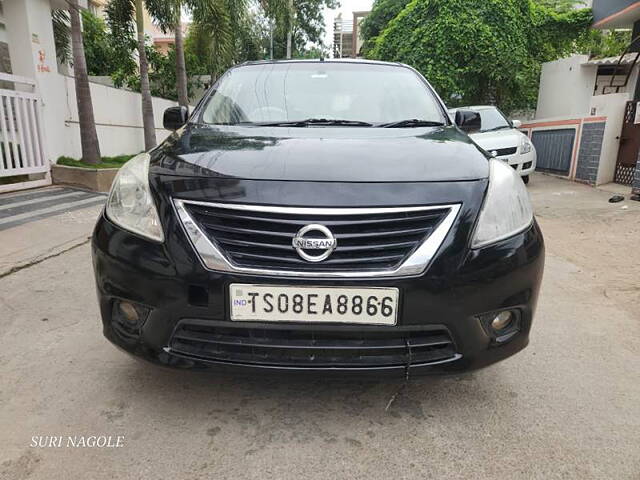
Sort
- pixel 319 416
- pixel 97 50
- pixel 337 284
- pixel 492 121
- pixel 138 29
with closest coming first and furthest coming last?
pixel 337 284
pixel 319 416
pixel 492 121
pixel 138 29
pixel 97 50

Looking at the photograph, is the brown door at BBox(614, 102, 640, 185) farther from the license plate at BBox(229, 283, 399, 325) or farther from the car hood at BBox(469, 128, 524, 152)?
the license plate at BBox(229, 283, 399, 325)

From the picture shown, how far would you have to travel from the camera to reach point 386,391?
2.03m

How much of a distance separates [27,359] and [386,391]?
170 cm

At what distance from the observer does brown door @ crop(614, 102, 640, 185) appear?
7.77 metres

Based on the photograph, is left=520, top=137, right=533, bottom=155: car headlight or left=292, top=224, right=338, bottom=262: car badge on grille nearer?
left=292, top=224, right=338, bottom=262: car badge on grille

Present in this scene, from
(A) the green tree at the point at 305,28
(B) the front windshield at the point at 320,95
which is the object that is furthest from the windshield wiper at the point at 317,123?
(A) the green tree at the point at 305,28

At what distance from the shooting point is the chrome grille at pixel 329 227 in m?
1.58

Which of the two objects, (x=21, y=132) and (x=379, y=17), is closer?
(x=21, y=132)

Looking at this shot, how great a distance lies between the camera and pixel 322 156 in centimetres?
184

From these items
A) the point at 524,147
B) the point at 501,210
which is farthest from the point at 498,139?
the point at 501,210

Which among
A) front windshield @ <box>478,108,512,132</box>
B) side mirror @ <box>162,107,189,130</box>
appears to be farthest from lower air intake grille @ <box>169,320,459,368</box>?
front windshield @ <box>478,108,512,132</box>

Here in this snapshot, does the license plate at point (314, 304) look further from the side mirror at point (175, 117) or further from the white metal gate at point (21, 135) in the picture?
the white metal gate at point (21, 135)

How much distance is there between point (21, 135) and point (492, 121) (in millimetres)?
7630

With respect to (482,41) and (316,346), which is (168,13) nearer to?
(482,41)
